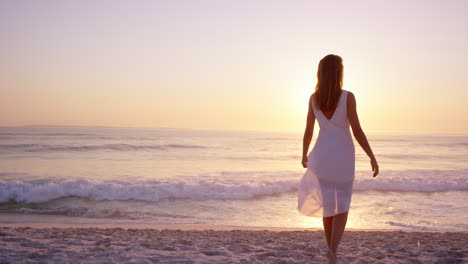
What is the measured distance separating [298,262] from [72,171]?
13500 mm

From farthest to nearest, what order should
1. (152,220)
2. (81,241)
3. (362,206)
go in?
(362,206) < (152,220) < (81,241)

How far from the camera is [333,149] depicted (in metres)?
3.10

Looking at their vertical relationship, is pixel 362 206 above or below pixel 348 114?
below

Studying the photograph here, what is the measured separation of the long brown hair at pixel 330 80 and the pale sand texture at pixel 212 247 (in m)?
1.95

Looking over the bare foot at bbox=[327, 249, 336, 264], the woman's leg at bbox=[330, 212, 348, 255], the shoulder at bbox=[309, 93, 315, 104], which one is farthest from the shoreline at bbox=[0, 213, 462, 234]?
the shoulder at bbox=[309, 93, 315, 104]

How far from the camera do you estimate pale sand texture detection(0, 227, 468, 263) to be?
402cm

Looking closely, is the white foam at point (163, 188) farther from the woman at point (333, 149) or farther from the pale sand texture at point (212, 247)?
the woman at point (333, 149)

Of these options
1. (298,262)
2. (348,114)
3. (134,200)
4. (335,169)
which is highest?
(348,114)

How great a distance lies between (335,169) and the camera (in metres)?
3.10

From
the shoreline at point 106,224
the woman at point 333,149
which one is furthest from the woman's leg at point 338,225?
the shoreline at point 106,224

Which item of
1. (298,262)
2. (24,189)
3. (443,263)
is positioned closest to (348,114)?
(298,262)

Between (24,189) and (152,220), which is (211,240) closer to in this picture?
(152,220)

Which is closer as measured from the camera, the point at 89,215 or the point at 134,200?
the point at 89,215

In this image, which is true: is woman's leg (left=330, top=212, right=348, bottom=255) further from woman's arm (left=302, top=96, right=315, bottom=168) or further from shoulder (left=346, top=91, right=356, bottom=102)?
shoulder (left=346, top=91, right=356, bottom=102)
